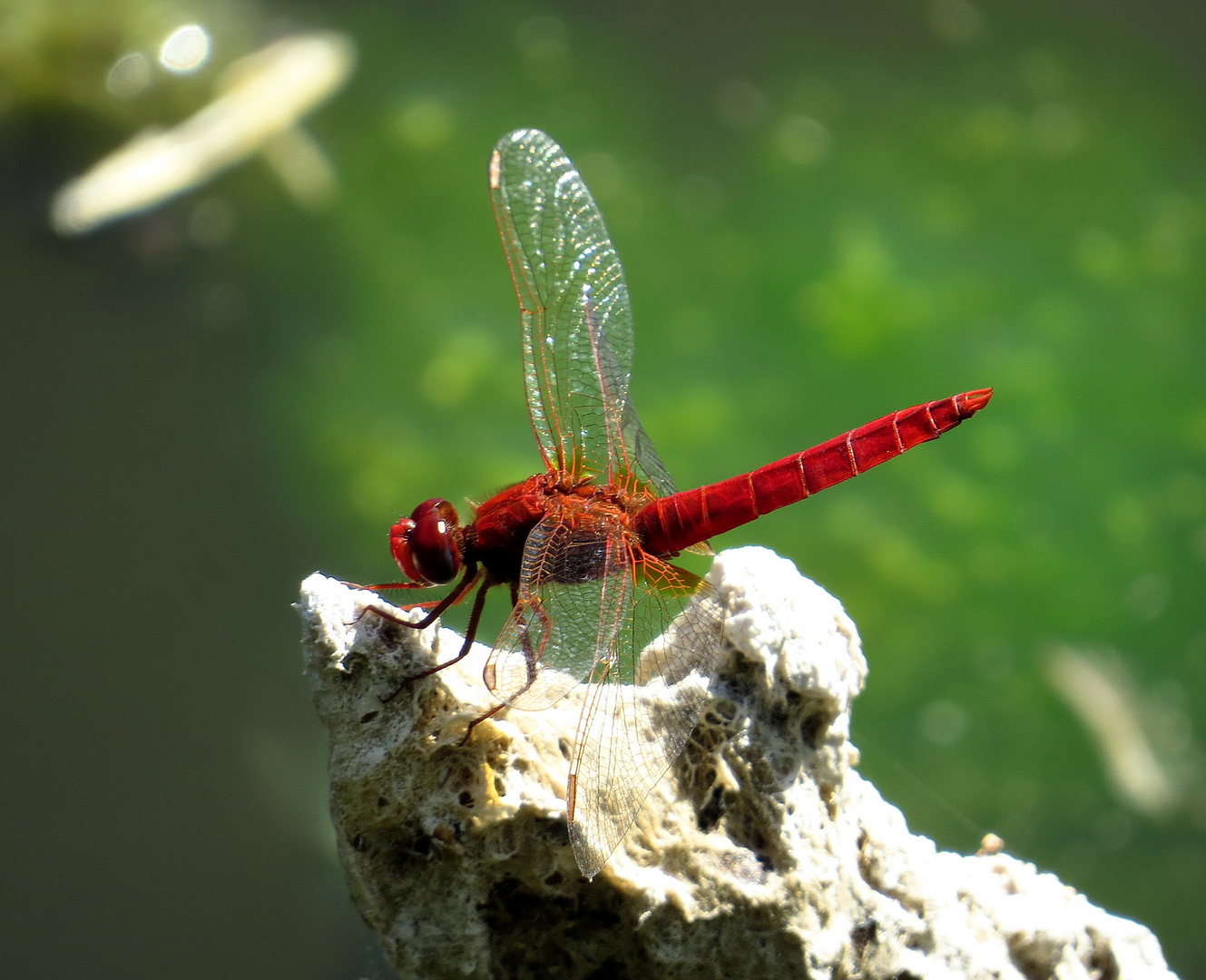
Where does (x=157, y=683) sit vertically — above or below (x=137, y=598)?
below

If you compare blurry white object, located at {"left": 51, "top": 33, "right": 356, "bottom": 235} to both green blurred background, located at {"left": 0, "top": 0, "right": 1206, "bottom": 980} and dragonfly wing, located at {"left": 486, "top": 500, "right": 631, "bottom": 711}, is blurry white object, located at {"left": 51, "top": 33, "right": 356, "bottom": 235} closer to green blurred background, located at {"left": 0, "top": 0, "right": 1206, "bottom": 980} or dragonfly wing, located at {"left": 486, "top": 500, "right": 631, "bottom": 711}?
green blurred background, located at {"left": 0, "top": 0, "right": 1206, "bottom": 980}

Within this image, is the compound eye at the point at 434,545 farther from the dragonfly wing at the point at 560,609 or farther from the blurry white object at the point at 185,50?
the blurry white object at the point at 185,50

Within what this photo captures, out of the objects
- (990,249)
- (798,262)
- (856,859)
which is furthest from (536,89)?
(856,859)

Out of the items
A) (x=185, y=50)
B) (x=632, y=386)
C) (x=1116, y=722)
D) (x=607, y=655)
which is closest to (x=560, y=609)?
(x=607, y=655)

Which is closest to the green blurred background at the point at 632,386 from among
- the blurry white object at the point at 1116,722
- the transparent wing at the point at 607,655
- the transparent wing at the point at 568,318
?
the blurry white object at the point at 1116,722

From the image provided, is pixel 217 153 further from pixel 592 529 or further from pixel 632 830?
pixel 632 830

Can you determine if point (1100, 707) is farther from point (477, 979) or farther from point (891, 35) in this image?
point (891, 35)

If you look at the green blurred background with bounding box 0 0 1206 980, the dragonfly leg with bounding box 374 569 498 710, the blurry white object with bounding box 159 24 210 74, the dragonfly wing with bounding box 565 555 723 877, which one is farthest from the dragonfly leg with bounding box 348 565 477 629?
the blurry white object with bounding box 159 24 210 74
